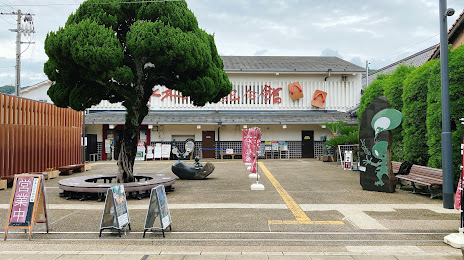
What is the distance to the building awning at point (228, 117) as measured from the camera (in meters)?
24.9

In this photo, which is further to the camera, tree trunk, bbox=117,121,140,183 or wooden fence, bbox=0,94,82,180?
wooden fence, bbox=0,94,82,180

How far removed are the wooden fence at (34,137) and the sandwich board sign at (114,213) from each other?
8037 mm

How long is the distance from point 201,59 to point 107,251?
632 centimetres

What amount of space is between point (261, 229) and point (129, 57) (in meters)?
6.53

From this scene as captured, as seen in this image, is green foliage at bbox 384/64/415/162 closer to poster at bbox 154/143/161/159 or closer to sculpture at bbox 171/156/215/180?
sculpture at bbox 171/156/215/180

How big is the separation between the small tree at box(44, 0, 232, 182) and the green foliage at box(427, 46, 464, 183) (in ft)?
20.6

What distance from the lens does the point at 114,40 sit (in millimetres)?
9570

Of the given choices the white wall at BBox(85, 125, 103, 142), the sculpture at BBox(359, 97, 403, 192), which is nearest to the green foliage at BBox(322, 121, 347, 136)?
the sculpture at BBox(359, 97, 403, 192)

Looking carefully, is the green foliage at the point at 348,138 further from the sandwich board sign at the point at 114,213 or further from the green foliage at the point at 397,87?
the sandwich board sign at the point at 114,213

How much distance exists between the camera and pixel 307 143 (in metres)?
27.0

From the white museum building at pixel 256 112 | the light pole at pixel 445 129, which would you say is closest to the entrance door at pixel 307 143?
the white museum building at pixel 256 112

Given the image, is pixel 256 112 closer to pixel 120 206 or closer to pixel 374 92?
pixel 374 92

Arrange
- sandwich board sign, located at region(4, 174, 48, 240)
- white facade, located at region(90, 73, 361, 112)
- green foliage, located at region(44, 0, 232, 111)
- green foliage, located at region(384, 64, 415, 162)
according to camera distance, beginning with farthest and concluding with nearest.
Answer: white facade, located at region(90, 73, 361, 112)
green foliage, located at region(384, 64, 415, 162)
green foliage, located at region(44, 0, 232, 111)
sandwich board sign, located at region(4, 174, 48, 240)

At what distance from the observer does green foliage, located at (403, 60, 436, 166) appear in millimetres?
12680
